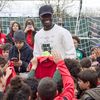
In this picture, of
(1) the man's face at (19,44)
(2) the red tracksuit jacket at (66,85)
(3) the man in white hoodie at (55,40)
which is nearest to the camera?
(2) the red tracksuit jacket at (66,85)

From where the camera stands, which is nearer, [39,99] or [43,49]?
[39,99]

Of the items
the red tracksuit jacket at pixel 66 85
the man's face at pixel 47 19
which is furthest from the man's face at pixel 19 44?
the red tracksuit jacket at pixel 66 85

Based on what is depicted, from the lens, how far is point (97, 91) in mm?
3711

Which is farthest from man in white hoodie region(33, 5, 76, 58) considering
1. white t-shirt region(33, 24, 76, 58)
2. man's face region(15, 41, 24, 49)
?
man's face region(15, 41, 24, 49)

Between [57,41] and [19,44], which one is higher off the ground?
[57,41]

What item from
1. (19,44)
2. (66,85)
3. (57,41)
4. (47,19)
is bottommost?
(19,44)

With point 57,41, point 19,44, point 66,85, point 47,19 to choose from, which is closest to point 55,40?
point 57,41

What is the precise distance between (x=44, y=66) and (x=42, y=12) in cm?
72

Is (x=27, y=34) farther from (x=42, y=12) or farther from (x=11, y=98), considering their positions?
(x=11, y=98)

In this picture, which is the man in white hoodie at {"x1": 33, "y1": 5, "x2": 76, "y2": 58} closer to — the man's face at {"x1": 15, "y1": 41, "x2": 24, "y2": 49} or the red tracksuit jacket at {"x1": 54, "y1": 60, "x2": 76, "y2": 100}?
the man's face at {"x1": 15, "y1": 41, "x2": 24, "y2": 49}

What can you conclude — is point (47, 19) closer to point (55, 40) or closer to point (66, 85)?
point (55, 40)

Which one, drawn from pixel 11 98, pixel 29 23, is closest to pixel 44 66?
pixel 11 98

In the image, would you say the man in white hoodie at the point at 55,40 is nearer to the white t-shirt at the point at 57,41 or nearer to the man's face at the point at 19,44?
the white t-shirt at the point at 57,41

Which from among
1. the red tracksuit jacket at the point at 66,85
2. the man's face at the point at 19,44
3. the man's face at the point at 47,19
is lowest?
the man's face at the point at 19,44
